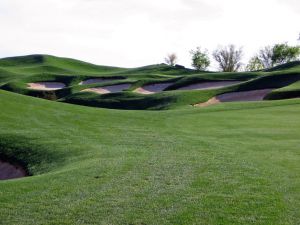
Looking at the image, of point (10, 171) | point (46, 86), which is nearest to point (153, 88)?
point (46, 86)

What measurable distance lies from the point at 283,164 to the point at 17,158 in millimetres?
8163

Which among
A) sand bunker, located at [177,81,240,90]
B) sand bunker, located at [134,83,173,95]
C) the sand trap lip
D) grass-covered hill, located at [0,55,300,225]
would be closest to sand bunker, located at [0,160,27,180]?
grass-covered hill, located at [0,55,300,225]

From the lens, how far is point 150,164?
490 inches

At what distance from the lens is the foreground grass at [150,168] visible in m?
8.30

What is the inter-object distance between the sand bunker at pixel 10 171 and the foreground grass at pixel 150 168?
31 centimetres

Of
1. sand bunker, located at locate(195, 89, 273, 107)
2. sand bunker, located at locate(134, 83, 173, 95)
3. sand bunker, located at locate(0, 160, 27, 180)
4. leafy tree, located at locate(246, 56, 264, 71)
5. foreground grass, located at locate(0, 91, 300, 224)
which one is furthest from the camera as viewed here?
leafy tree, located at locate(246, 56, 264, 71)

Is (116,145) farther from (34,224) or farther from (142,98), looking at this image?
(142,98)

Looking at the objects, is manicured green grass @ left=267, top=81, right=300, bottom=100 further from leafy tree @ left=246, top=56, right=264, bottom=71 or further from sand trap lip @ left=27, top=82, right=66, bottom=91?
leafy tree @ left=246, top=56, right=264, bottom=71

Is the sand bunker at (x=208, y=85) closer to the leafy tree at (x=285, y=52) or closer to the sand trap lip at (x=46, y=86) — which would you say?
the sand trap lip at (x=46, y=86)

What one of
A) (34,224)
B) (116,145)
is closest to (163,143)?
(116,145)

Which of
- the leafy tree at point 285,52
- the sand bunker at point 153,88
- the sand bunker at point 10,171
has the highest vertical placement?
the leafy tree at point 285,52

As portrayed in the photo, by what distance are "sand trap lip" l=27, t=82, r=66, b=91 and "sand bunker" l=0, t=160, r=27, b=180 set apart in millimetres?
39388

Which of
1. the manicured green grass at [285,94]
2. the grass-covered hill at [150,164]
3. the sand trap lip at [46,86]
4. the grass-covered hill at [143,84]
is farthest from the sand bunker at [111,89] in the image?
the grass-covered hill at [150,164]

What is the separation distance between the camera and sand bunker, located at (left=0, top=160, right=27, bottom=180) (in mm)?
15314
